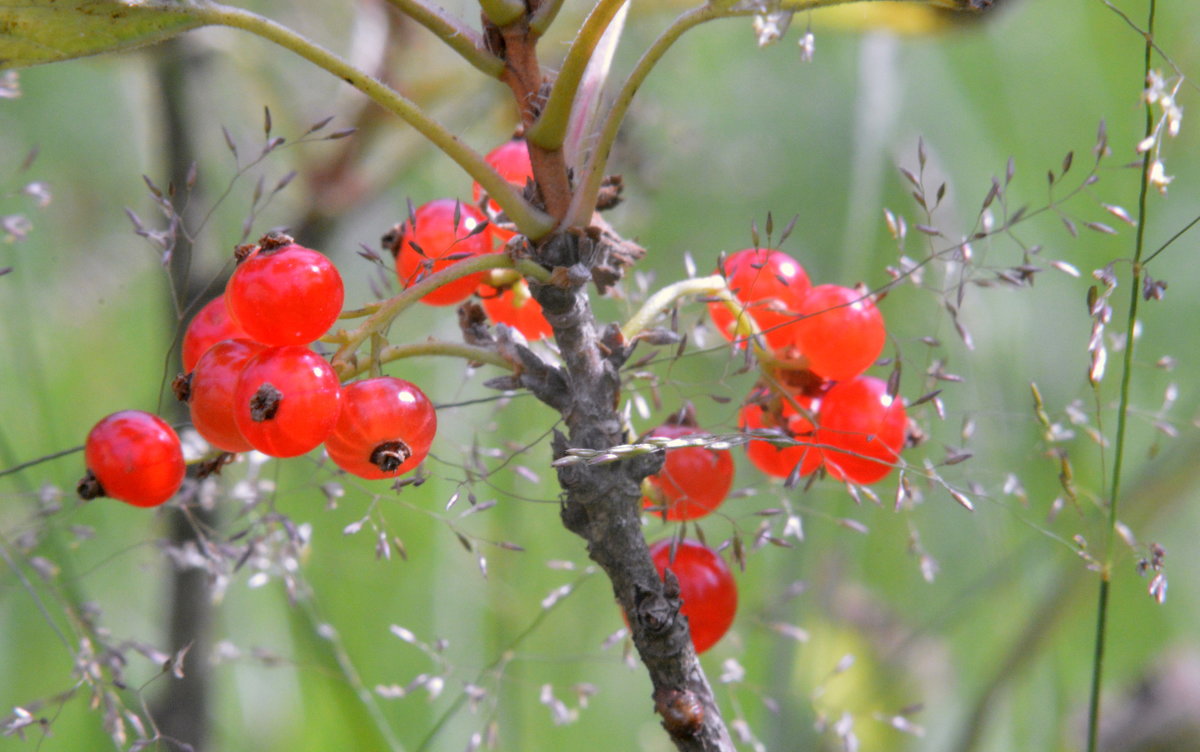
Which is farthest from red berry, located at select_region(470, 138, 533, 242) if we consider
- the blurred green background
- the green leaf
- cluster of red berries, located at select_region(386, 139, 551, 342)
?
the green leaf

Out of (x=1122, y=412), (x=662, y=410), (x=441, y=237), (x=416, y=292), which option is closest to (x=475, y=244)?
(x=441, y=237)

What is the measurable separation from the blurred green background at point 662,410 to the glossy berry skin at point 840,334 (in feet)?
0.40

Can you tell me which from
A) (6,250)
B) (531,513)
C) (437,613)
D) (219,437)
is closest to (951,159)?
(531,513)

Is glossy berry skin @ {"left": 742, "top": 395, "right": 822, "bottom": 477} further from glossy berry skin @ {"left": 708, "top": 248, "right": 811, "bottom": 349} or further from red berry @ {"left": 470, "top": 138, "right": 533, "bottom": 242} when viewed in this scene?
red berry @ {"left": 470, "top": 138, "right": 533, "bottom": 242}

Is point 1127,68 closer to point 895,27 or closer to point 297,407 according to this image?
point 895,27

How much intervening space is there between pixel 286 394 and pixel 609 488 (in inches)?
6.5

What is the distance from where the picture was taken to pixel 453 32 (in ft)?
1.64

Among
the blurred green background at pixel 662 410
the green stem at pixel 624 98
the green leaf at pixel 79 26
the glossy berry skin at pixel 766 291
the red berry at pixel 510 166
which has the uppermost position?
the green leaf at pixel 79 26

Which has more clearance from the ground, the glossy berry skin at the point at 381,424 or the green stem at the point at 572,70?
the green stem at the point at 572,70

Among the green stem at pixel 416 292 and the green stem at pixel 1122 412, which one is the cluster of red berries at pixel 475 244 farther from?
the green stem at pixel 1122 412

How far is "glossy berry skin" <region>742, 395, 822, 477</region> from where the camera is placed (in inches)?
25.4

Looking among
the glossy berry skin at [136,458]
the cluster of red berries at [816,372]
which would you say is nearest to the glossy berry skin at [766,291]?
the cluster of red berries at [816,372]

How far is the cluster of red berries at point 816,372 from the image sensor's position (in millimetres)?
619

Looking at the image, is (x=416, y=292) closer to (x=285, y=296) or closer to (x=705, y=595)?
(x=285, y=296)
